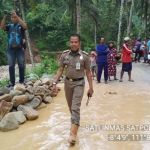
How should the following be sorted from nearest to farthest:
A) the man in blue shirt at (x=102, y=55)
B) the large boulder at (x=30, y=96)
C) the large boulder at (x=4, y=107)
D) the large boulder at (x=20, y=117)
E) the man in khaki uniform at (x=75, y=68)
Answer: the man in khaki uniform at (x=75, y=68) < the large boulder at (x=20, y=117) < the large boulder at (x=4, y=107) < the large boulder at (x=30, y=96) < the man in blue shirt at (x=102, y=55)

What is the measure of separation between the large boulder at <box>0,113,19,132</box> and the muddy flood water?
0.34 feet

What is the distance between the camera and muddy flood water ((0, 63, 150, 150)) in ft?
12.9

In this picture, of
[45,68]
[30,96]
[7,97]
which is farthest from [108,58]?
[7,97]

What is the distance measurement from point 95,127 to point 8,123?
5.56 ft

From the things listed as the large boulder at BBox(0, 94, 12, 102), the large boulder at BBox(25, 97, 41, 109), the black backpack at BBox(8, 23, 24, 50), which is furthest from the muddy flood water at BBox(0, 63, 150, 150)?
A: the black backpack at BBox(8, 23, 24, 50)

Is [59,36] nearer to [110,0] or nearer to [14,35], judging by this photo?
[110,0]

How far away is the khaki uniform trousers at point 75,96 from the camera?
3.89 m

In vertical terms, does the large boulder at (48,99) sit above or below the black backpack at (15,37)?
below

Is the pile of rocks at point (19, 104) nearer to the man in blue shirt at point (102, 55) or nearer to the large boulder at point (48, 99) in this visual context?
the large boulder at point (48, 99)

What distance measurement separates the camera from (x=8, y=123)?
184 inches

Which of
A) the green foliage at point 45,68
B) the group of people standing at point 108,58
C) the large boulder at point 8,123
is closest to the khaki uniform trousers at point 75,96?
the large boulder at point 8,123

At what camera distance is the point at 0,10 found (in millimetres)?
23438

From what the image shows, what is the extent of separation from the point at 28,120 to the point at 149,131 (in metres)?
2.49

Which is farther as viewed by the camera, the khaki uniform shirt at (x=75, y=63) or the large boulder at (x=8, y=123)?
the large boulder at (x=8, y=123)
